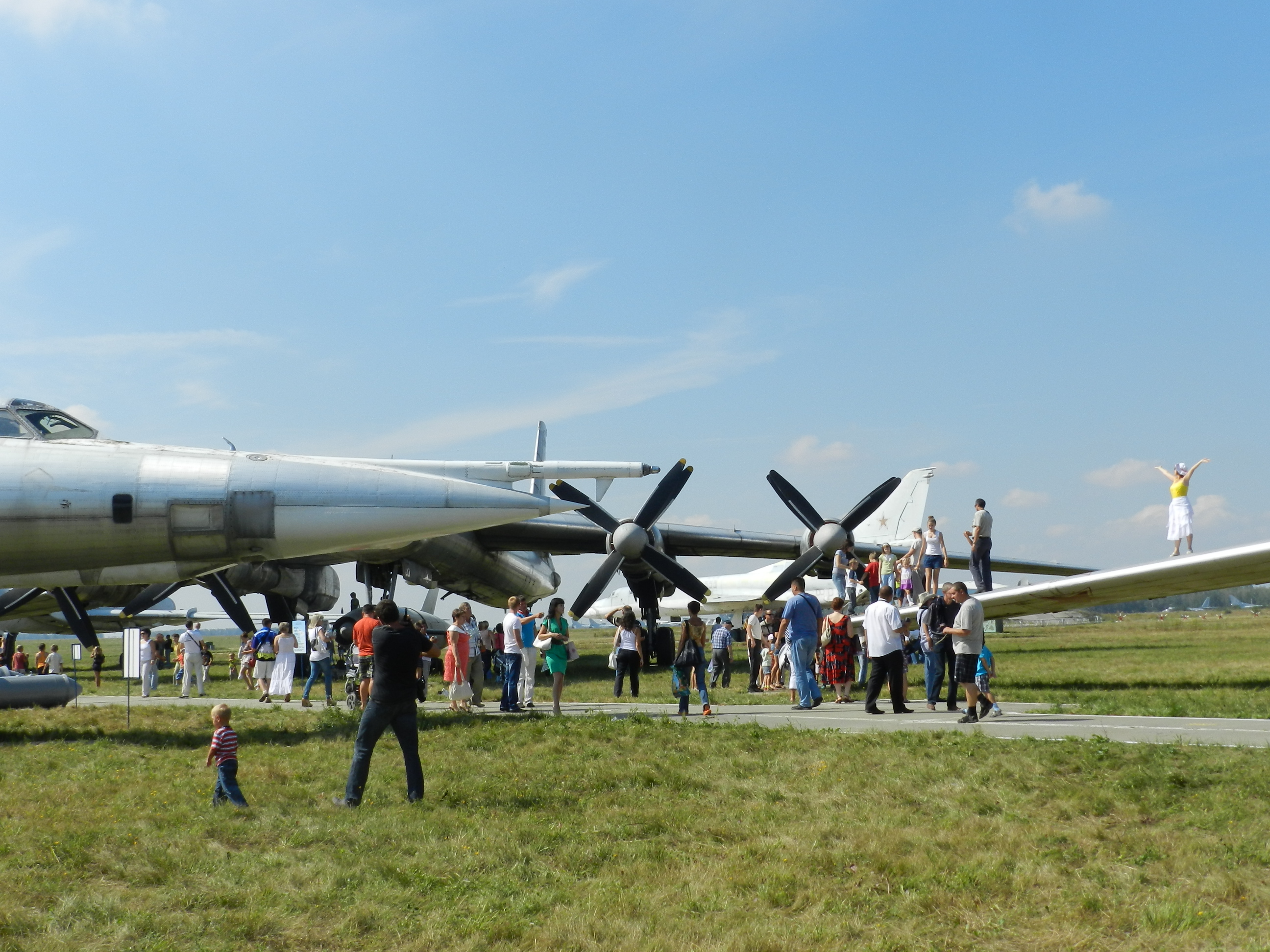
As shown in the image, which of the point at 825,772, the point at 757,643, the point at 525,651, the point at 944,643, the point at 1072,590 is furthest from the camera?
the point at 757,643

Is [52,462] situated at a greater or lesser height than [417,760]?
greater

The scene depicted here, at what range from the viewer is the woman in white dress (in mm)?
18656

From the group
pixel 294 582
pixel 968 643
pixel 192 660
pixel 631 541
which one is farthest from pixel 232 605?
pixel 968 643

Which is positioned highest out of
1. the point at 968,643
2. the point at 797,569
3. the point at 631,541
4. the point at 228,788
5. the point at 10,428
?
the point at 10,428

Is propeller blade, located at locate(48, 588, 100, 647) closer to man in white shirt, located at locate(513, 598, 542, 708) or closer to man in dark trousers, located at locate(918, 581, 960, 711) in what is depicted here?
man in white shirt, located at locate(513, 598, 542, 708)

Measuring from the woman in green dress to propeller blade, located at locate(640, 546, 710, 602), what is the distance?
9.08 m

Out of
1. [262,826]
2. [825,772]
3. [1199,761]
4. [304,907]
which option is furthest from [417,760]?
[1199,761]

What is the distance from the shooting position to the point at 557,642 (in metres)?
15.3

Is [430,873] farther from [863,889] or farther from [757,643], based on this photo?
[757,643]

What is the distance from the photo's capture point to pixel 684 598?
2670 inches

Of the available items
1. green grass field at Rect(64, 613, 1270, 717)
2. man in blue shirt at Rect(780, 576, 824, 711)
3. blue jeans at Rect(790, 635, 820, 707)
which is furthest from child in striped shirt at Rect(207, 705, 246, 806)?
green grass field at Rect(64, 613, 1270, 717)

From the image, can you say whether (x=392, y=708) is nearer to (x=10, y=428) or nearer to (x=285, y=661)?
(x=10, y=428)

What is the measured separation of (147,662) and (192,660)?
2.15m

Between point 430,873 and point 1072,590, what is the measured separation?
1390 centimetres
